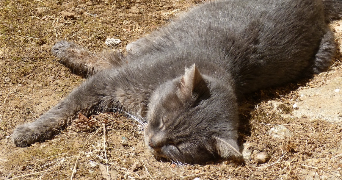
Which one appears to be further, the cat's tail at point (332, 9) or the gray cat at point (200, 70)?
the cat's tail at point (332, 9)

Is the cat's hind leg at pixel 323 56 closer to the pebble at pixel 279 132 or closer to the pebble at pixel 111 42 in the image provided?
the pebble at pixel 279 132

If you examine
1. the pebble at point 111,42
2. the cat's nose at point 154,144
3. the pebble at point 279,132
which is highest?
the pebble at point 111,42

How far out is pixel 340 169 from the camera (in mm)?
3633

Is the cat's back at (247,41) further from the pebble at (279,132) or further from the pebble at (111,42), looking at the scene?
the pebble at (279,132)

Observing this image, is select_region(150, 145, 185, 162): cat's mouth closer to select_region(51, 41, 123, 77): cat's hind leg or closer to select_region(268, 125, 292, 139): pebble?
select_region(268, 125, 292, 139): pebble

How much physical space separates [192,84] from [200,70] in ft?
1.99

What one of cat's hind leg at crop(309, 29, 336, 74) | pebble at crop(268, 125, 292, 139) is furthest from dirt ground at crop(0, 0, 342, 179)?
cat's hind leg at crop(309, 29, 336, 74)

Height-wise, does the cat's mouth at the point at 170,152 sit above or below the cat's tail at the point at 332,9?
below

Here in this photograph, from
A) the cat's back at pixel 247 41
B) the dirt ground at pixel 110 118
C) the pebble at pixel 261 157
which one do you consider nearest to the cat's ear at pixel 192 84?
the cat's back at pixel 247 41

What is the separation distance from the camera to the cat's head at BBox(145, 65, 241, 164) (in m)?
3.60

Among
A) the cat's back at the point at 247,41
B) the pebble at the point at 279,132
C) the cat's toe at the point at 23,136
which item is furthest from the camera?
the cat's back at the point at 247,41

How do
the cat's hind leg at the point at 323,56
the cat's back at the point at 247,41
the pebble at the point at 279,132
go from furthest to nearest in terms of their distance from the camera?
1. the cat's hind leg at the point at 323,56
2. the cat's back at the point at 247,41
3. the pebble at the point at 279,132

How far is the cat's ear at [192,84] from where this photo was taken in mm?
3516

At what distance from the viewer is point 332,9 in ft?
19.1
